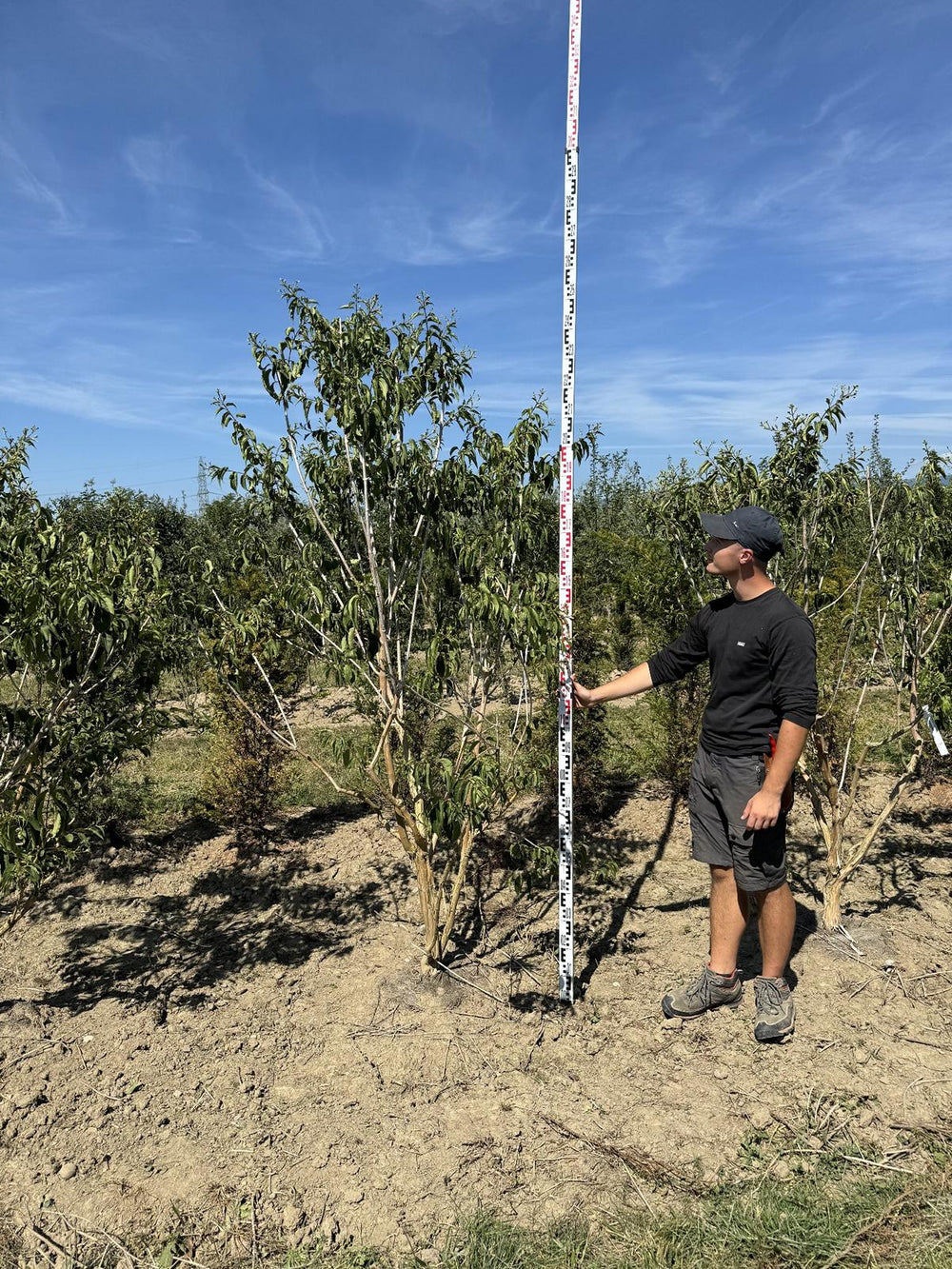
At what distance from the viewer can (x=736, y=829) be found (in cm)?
358

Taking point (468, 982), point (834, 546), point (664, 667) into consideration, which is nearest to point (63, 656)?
point (468, 982)

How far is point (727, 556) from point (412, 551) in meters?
1.53

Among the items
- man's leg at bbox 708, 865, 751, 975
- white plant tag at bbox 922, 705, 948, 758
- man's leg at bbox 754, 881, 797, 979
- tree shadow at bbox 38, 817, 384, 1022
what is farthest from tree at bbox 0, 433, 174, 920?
white plant tag at bbox 922, 705, 948, 758

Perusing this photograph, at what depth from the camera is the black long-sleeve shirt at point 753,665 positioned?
3.31 metres

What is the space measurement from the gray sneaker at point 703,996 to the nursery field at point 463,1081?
0.09 meters

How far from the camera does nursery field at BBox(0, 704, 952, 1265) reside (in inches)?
107

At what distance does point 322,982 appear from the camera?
14.4ft

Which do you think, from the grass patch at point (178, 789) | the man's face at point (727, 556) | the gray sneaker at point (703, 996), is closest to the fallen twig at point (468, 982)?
the gray sneaker at point (703, 996)

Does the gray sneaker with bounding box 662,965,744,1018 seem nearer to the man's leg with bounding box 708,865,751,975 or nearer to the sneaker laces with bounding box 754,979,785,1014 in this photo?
the man's leg with bounding box 708,865,751,975

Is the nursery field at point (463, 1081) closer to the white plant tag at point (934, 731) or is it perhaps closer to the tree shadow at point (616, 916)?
the tree shadow at point (616, 916)

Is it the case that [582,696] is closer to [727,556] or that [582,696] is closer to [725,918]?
[727,556]

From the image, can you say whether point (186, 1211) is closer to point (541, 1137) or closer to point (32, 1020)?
point (541, 1137)

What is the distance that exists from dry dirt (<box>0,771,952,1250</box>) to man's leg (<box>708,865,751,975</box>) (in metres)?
0.31

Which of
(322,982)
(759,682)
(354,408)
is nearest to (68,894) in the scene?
(322,982)
